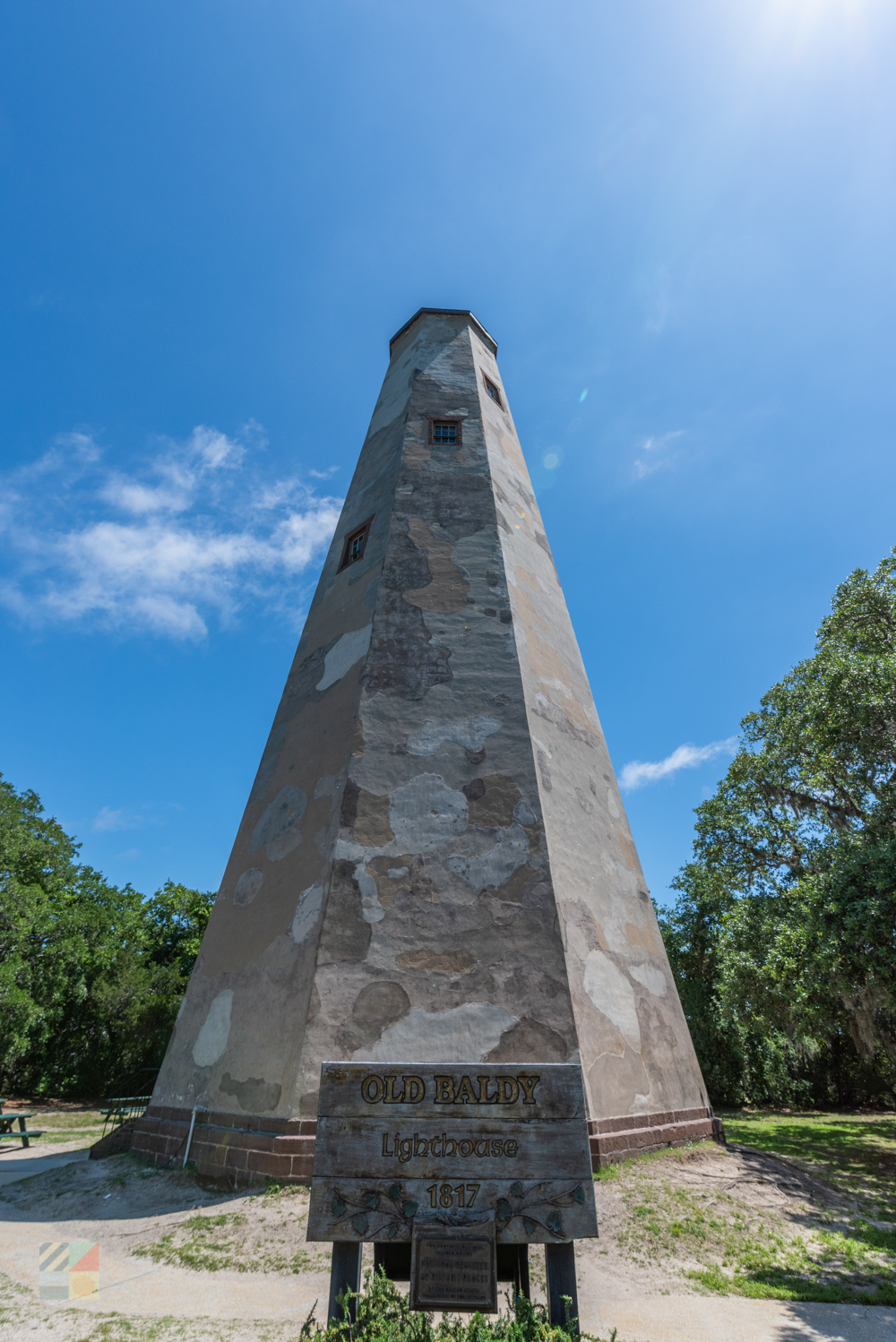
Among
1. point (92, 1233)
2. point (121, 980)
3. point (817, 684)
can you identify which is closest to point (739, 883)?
point (817, 684)

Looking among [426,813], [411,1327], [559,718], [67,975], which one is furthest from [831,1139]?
[67,975]

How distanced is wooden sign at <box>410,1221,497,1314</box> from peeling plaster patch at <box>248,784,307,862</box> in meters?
5.25

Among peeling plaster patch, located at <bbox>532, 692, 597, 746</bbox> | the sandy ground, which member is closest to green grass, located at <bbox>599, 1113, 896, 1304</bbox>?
the sandy ground

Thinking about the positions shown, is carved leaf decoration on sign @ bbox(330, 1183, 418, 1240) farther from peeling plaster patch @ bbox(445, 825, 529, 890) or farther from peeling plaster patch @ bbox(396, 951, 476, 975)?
peeling plaster patch @ bbox(445, 825, 529, 890)

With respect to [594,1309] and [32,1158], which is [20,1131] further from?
[594,1309]

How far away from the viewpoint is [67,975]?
21641 millimetres

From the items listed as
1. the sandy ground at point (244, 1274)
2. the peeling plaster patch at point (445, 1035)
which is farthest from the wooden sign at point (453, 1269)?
the peeling plaster patch at point (445, 1035)

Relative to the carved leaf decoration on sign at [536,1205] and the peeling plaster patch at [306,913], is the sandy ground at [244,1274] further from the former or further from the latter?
the peeling plaster patch at [306,913]

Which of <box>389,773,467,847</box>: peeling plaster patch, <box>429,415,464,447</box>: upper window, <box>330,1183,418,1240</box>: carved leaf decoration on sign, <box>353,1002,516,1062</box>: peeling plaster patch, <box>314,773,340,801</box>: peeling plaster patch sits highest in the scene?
<box>429,415,464,447</box>: upper window

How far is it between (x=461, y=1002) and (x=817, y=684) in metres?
14.4

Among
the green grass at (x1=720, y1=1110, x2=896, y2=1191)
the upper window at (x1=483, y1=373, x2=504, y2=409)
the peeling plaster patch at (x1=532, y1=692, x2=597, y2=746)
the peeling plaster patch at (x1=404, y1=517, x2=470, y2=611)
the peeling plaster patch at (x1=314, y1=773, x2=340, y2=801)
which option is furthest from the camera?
the upper window at (x1=483, y1=373, x2=504, y2=409)

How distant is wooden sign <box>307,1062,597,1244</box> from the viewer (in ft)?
9.71

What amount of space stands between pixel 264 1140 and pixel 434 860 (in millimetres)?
2921

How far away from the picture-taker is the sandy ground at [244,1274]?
3.67 metres
